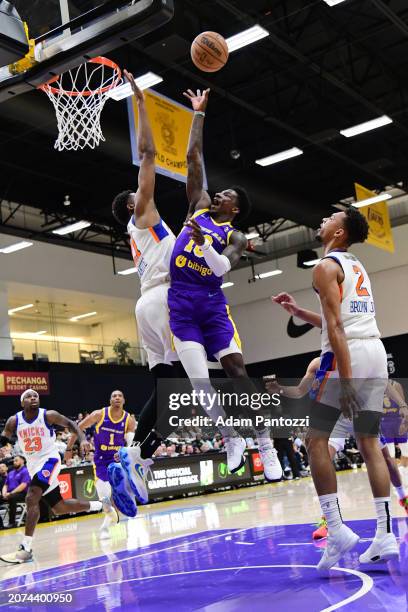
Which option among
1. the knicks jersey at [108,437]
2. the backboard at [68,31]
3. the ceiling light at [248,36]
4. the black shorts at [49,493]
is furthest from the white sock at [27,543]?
the ceiling light at [248,36]

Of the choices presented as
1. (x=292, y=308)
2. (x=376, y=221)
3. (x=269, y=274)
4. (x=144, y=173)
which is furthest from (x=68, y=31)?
(x=269, y=274)

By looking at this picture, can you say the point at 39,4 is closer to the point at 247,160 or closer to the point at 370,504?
the point at 370,504

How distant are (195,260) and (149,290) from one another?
0.48 m

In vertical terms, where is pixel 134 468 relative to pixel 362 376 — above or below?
below

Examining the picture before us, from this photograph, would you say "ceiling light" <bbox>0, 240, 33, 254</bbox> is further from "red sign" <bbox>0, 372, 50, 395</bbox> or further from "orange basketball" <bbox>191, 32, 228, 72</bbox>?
"orange basketball" <bbox>191, 32, 228, 72</bbox>

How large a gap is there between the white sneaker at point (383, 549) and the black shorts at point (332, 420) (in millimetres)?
749

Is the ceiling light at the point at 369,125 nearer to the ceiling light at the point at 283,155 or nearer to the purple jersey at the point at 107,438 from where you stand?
the ceiling light at the point at 283,155

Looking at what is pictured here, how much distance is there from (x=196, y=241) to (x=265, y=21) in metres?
11.2

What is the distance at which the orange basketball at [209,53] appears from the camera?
A: 5.85 m

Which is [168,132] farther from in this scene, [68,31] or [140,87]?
[68,31]

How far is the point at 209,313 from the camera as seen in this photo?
5160 mm

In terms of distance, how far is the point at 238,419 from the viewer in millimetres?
5207

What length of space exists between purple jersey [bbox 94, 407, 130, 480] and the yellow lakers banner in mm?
7792

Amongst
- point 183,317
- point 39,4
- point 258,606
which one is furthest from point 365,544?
point 39,4
